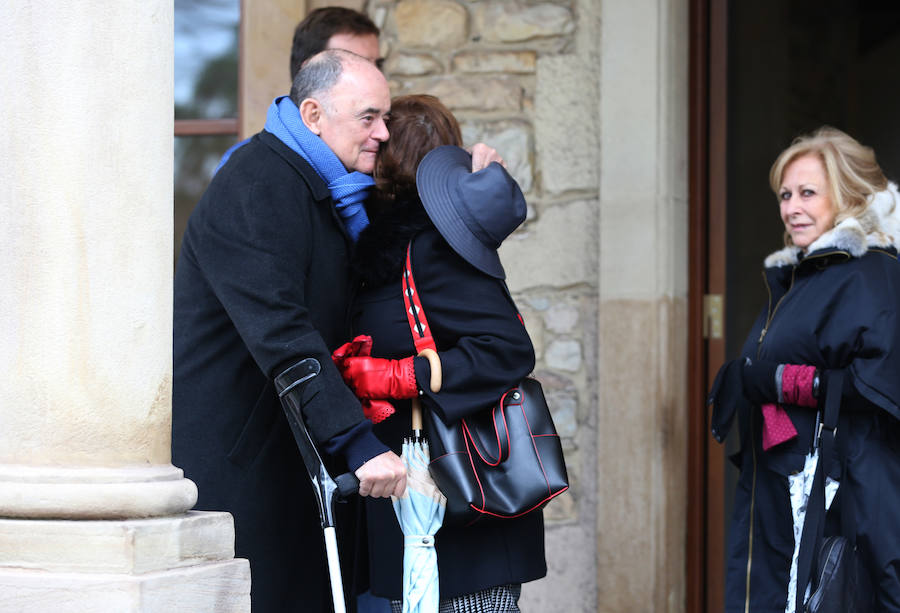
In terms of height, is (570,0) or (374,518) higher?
(570,0)

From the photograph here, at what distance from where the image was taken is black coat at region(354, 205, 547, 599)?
259cm

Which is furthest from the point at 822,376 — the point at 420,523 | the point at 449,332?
the point at 420,523

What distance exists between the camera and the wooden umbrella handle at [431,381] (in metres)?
2.57

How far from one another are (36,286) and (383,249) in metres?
0.77

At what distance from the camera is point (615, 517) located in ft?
13.8

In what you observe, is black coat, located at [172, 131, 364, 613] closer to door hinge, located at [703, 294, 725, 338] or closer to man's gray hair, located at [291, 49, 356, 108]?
man's gray hair, located at [291, 49, 356, 108]

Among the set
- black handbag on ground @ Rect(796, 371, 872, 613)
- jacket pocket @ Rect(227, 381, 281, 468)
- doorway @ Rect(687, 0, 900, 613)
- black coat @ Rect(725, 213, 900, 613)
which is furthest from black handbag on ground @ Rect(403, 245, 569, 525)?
doorway @ Rect(687, 0, 900, 613)

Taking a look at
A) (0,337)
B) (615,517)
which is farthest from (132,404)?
(615,517)

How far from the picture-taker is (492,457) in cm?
259

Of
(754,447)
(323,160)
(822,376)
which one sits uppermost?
(323,160)

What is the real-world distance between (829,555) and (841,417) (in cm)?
40

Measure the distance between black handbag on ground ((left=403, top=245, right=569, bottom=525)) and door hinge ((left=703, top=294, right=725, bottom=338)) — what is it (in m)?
1.90

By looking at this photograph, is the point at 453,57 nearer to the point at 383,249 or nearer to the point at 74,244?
the point at 383,249

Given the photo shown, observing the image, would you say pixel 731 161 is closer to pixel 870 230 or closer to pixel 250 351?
pixel 870 230
